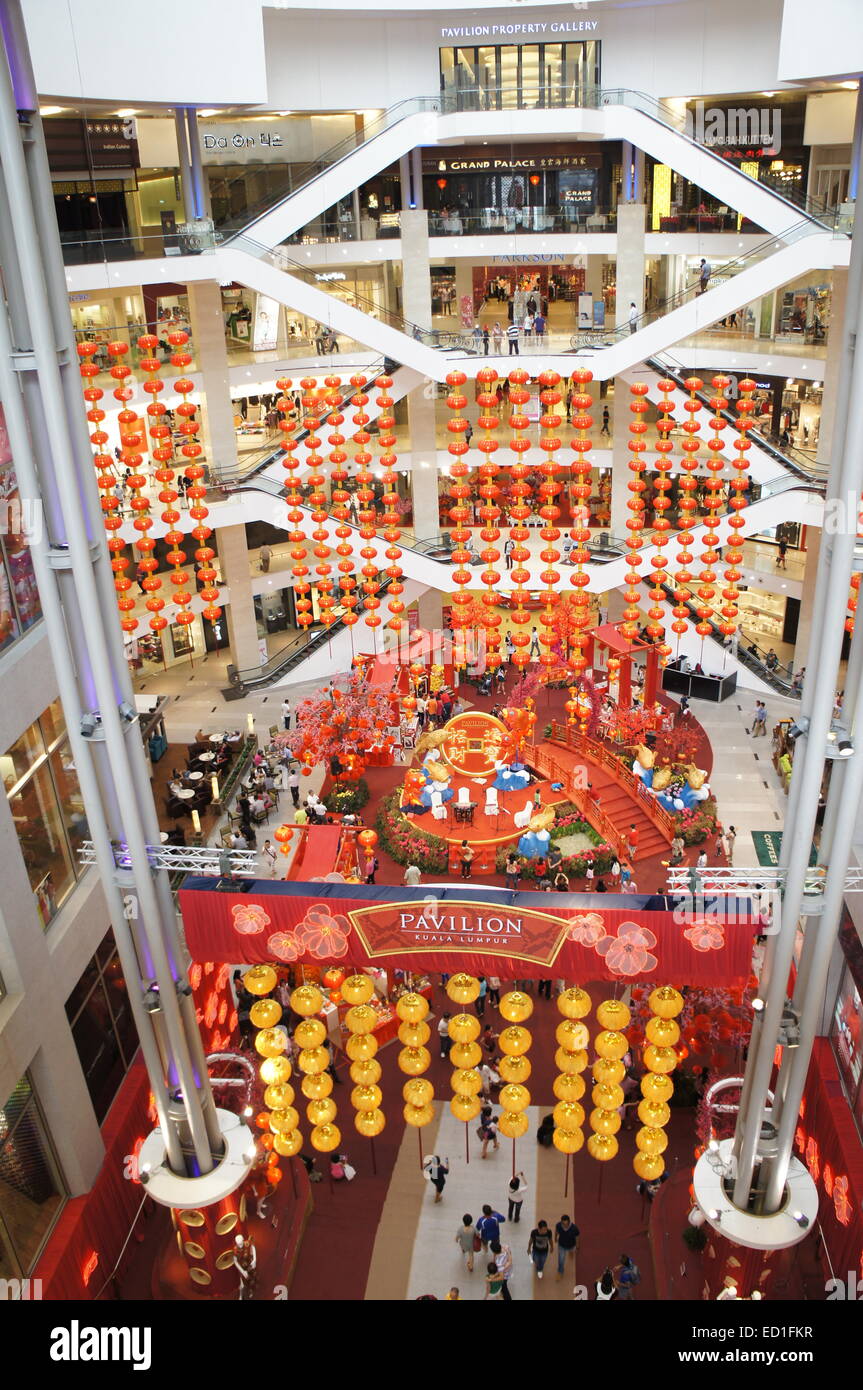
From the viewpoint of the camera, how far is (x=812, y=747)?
959 cm

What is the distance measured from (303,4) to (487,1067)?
769 inches

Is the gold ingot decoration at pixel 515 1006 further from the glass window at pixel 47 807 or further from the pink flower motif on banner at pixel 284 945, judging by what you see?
the glass window at pixel 47 807

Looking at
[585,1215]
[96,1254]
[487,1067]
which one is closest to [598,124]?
[487,1067]

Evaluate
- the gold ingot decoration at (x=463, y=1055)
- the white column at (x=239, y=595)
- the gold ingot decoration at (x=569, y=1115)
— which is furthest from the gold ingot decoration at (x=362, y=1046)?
the white column at (x=239, y=595)

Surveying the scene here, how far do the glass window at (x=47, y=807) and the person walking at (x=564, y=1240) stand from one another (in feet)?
20.8

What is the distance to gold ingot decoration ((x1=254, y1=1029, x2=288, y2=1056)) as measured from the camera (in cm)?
1177

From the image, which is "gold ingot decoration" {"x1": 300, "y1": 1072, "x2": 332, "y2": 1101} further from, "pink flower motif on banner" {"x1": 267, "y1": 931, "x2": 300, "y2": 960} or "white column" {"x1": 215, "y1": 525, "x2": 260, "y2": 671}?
"white column" {"x1": 215, "y1": 525, "x2": 260, "y2": 671}

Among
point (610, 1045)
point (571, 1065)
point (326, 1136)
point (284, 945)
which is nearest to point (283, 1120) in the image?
point (326, 1136)

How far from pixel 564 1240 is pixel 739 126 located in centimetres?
2469

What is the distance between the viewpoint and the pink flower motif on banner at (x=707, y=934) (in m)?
10.5

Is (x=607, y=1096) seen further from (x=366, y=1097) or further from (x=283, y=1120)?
(x=283, y=1120)

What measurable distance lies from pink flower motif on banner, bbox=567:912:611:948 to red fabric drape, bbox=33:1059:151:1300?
5.31 meters

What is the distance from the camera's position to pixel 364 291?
96.6 ft
